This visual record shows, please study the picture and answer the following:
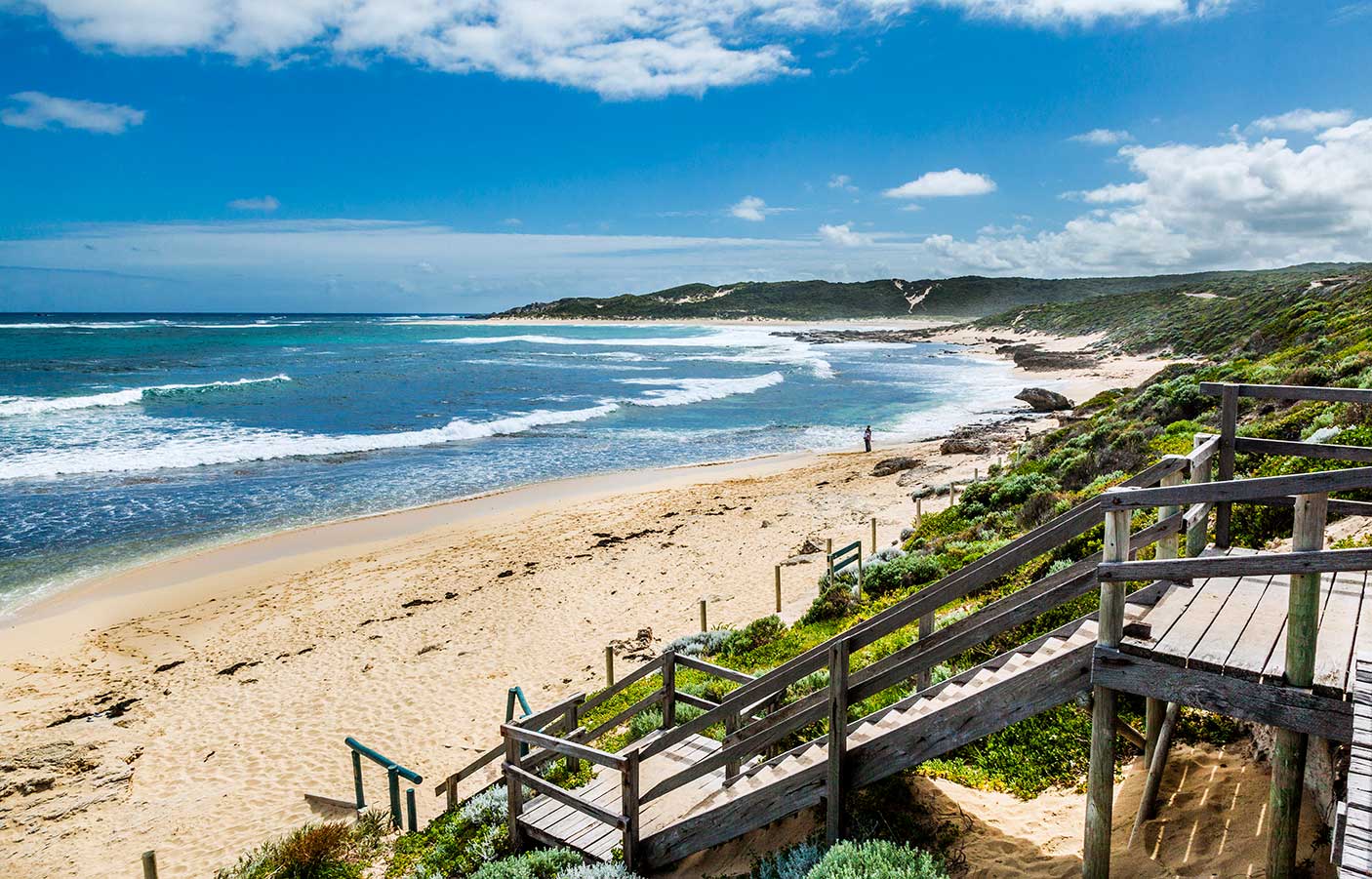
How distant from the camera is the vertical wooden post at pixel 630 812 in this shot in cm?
639

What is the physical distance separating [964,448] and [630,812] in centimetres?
2495

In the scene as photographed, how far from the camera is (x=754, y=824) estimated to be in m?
6.05

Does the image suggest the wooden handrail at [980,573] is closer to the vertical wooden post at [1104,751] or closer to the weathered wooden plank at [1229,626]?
the vertical wooden post at [1104,751]

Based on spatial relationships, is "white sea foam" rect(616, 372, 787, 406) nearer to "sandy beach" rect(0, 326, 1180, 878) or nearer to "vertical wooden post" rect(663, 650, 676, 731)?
"sandy beach" rect(0, 326, 1180, 878)

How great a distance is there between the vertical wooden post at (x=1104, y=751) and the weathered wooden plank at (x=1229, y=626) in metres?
0.43

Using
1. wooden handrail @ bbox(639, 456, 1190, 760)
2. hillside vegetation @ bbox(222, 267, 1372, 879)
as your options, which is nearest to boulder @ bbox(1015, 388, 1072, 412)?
hillside vegetation @ bbox(222, 267, 1372, 879)

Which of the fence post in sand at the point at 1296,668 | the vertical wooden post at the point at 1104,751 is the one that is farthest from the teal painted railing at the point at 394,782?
the fence post in sand at the point at 1296,668

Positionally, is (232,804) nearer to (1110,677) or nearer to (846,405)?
(1110,677)

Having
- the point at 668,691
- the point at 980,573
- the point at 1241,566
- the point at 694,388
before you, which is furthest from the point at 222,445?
the point at 1241,566

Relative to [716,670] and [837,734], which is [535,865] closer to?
[716,670]

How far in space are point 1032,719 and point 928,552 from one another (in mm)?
7476

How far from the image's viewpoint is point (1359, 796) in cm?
313

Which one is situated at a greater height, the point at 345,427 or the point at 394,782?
the point at 345,427

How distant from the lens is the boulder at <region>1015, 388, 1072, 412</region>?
39.8m
